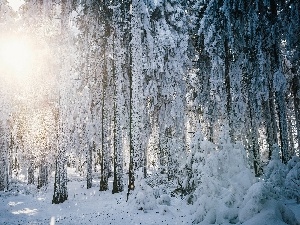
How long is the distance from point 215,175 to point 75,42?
434 inches

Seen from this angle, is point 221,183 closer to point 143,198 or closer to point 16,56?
point 143,198

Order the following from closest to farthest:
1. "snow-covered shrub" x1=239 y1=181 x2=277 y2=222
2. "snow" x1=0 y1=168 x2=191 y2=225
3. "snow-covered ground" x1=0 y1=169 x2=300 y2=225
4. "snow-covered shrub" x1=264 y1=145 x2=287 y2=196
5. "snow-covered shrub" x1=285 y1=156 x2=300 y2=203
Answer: "snow-covered shrub" x1=239 y1=181 x2=277 y2=222 < "snow-covered ground" x1=0 y1=169 x2=300 y2=225 < "snow-covered shrub" x1=285 y1=156 x2=300 y2=203 < "snow-covered shrub" x1=264 y1=145 x2=287 y2=196 < "snow" x1=0 y1=168 x2=191 y2=225

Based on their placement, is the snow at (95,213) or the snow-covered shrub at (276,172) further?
the snow at (95,213)

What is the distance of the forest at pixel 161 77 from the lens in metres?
10.6

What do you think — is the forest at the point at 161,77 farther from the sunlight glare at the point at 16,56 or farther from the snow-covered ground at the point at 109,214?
the snow-covered ground at the point at 109,214

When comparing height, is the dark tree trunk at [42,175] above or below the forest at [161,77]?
below

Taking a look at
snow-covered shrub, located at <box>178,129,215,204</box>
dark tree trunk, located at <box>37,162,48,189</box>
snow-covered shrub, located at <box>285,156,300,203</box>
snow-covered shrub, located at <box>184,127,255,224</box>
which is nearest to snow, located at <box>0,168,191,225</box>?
snow-covered shrub, located at <box>178,129,215,204</box>

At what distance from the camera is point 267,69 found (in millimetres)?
16078

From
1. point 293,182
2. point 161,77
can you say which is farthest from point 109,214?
point 161,77

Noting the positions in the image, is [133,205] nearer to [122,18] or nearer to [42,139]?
[122,18]

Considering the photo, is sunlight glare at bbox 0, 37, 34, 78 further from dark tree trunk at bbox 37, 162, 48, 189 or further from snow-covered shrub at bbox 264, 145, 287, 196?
snow-covered shrub at bbox 264, 145, 287, 196

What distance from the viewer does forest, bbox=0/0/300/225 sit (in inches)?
417

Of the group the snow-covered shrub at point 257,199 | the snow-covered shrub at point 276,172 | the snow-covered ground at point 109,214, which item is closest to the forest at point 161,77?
the snow-covered shrub at point 276,172

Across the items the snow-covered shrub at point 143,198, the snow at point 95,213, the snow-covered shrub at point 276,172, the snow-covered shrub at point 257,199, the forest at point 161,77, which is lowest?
the snow at point 95,213
